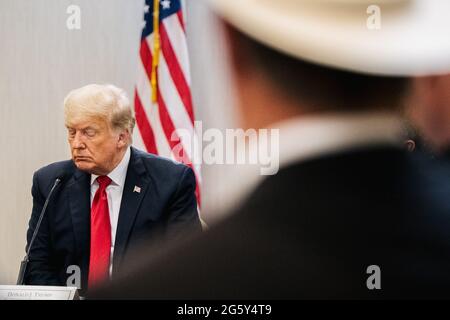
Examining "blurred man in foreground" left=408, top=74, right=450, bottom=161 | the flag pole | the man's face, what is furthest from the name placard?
"blurred man in foreground" left=408, top=74, right=450, bottom=161

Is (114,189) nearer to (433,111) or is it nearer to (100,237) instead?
(100,237)

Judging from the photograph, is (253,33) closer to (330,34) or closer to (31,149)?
(330,34)

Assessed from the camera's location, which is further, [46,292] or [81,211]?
[81,211]

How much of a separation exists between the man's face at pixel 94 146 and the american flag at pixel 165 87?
112 millimetres

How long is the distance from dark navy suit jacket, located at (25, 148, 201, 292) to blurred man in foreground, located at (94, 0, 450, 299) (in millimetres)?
93

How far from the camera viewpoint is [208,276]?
233cm

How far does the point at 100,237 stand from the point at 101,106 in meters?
0.44

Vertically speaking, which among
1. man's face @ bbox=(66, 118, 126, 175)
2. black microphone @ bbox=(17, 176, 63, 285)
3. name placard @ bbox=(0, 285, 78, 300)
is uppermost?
man's face @ bbox=(66, 118, 126, 175)

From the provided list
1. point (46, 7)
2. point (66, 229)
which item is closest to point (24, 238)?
point (66, 229)

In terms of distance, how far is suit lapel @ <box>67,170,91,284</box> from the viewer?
88.4 inches

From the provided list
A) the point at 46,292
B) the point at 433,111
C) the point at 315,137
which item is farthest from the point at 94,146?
the point at 433,111

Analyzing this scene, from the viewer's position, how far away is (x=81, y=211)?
226cm

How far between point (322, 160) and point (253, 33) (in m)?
0.51

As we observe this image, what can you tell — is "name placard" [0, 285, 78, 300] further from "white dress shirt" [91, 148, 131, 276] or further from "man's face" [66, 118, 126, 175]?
"man's face" [66, 118, 126, 175]
